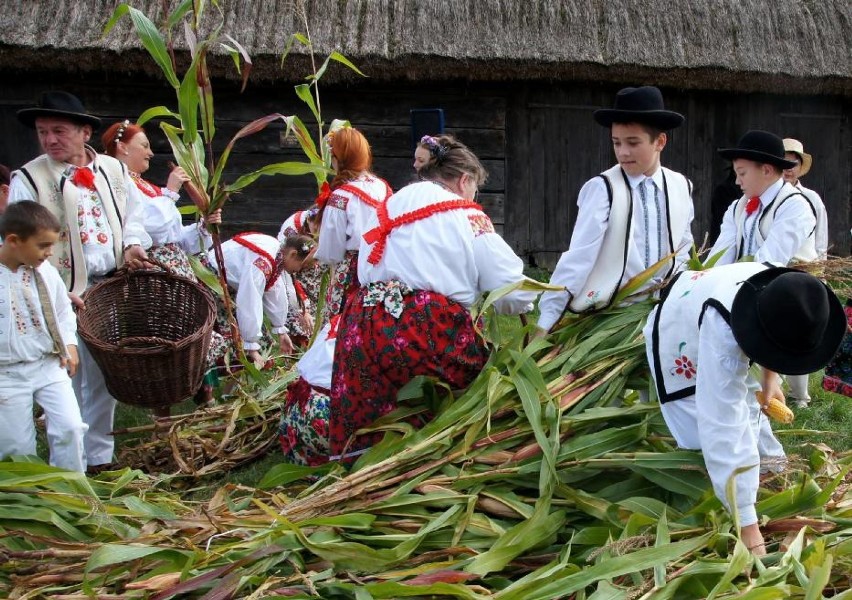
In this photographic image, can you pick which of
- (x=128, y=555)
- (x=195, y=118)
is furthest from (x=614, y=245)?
(x=128, y=555)

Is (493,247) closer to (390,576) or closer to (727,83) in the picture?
(390,576)

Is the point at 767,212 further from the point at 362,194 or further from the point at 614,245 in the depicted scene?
the point at 362,194

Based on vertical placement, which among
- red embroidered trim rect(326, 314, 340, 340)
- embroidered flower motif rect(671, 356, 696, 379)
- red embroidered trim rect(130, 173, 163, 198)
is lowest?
red embroidered trim rect(326, 314, 340, 340)

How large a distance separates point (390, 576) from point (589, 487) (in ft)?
2.43

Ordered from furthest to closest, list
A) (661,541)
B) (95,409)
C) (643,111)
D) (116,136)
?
(116,136), (95,409), (643,111), (661,541)

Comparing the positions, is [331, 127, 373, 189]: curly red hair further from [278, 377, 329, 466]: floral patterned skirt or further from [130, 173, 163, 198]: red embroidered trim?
[130, 173, 163, 198]: red embroidered trim

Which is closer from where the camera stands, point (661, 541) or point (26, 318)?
point (661, 541)

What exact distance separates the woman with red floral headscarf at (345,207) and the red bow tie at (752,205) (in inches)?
74.2

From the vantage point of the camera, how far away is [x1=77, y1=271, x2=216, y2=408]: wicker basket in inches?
150

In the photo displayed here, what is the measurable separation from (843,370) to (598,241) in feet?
5.55

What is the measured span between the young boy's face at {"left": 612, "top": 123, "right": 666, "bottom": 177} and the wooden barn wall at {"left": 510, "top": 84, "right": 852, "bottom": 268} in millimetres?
5978

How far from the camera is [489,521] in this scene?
104 inches

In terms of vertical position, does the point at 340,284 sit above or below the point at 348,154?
below

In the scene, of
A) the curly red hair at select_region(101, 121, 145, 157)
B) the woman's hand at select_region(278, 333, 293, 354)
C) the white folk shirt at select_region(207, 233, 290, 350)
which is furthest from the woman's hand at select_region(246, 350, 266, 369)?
the curly red hair at select_region(101, 121, 145, 157)
